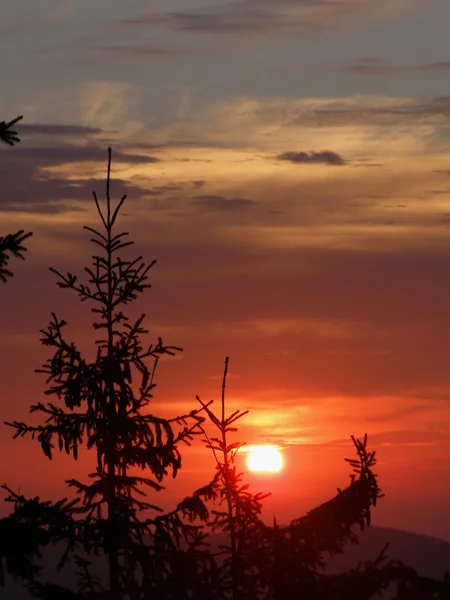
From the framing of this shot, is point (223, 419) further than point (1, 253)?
Yes

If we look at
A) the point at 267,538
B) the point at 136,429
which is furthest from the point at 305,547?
the point at 136,429

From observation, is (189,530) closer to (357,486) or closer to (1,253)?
(357,486)

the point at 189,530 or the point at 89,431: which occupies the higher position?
the point at 89,431

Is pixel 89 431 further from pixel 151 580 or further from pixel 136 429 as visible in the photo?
pixel 151 580

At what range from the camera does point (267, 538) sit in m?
24.1

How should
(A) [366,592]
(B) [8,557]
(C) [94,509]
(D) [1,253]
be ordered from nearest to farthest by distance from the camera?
(B) [8,557]
(D) [1,253]
(A) [366,592]
(C) [94,509]

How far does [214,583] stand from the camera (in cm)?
2253

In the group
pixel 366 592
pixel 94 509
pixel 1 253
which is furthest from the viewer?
pixel 94 509

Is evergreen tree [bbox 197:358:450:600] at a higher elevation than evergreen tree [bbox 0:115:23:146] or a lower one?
lower

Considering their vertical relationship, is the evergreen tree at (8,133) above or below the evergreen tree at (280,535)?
above

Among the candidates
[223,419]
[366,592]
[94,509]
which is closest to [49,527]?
[94,509]

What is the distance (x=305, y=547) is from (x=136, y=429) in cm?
456

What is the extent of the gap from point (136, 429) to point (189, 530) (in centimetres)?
237

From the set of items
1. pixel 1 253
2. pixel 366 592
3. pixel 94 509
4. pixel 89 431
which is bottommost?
pixel 366 592
